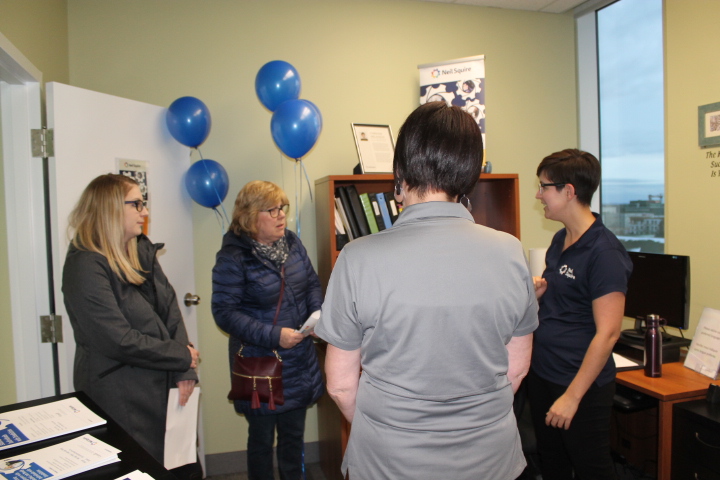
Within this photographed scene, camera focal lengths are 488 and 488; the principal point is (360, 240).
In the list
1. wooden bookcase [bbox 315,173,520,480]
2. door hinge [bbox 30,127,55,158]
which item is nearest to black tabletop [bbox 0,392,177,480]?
door hinge [bbox 30,127,55,158]

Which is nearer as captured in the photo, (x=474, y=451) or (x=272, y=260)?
(x=474, y=451)

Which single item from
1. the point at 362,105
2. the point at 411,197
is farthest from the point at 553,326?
the point at 362,105

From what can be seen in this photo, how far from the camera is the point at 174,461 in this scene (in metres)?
1.72

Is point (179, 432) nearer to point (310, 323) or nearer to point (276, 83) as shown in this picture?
point (310, 323)

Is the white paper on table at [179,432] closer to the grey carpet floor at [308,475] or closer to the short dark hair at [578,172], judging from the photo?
the grey carpet floor at [308,475]

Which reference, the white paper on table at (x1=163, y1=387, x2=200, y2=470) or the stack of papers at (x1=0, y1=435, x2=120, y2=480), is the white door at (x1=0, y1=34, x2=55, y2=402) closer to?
the white paper on table at (x1=163, y1=387, x2=200, y2=470)

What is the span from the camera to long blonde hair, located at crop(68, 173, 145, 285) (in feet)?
5.58

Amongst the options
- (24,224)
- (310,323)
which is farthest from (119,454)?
(24,224)

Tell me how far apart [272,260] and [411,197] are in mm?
1295

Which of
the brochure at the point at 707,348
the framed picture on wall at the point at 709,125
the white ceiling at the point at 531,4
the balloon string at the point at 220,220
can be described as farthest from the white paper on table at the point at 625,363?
the white ceiling at the point at 531,4

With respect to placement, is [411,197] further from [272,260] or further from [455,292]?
[272,260]

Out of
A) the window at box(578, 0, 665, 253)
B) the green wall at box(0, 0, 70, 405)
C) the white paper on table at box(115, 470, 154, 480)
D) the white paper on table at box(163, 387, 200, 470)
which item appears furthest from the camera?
the window at box(578, 0, 665, 253)

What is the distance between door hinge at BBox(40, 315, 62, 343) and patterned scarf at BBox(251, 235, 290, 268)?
89 centimetres

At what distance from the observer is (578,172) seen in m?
1.81
